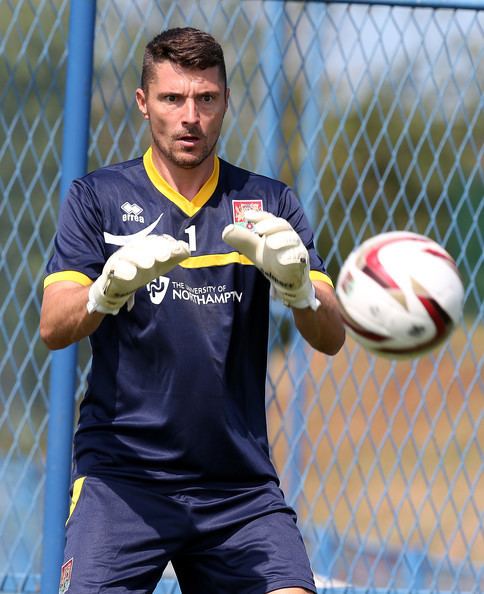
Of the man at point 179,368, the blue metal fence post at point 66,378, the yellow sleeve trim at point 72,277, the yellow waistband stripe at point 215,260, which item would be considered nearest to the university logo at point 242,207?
the man at point 179,368

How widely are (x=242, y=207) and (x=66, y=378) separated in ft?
3.74

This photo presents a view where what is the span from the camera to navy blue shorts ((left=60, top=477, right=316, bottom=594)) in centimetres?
285

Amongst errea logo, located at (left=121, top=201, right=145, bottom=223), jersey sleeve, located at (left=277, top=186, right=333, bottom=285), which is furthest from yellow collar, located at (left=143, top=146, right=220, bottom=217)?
jersey sleeve, located at (left=277, top=186, right=333, bottom=285)

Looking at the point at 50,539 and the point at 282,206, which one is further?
the point at 50,539

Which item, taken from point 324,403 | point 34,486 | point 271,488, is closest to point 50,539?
point 34,486

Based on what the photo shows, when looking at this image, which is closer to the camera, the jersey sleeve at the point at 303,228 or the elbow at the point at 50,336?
the elbow at the point at 50,336

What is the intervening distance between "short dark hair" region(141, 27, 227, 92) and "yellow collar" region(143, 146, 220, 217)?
0.25 m

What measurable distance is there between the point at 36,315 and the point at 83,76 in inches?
38.0

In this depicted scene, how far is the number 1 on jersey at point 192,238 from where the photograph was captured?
3.07 metres

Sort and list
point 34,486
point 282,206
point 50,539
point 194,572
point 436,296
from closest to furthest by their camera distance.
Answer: point 436,296 → point 194,572 → point 282,206 → point 50,539 → point 34,486

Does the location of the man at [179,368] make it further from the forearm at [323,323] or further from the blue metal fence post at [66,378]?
the blue metal fence post at [66,378]

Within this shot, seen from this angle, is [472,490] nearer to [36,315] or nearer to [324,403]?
[324,403]

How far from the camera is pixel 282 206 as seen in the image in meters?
3.23

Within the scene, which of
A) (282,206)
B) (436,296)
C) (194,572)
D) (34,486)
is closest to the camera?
(436,296)
